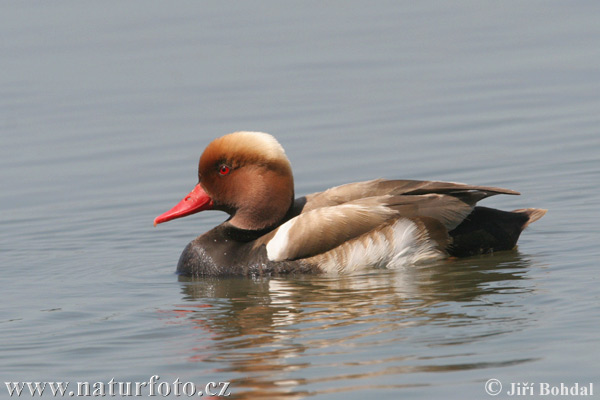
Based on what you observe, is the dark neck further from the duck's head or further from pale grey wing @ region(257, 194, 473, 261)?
pale grey wing @ region(257, 194, 473, 261)

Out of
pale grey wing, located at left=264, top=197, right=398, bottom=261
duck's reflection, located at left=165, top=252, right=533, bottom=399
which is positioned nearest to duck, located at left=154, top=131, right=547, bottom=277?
pale grey wing, located at left=264, top=197, right=398, bottom=261

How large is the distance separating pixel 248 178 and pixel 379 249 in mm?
1185

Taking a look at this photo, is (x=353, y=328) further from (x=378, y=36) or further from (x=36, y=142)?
(x=378, y=36)

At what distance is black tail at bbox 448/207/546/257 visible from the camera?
29.6 ft

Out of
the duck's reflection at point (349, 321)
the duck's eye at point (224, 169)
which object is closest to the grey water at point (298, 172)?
the duck's reflection at point (349, 321)

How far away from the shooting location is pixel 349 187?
30.6ft

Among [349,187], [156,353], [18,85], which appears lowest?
[156,353]

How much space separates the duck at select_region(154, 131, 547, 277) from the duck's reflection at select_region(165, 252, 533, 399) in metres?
0.13

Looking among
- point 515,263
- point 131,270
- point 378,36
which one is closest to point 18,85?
point 378,36

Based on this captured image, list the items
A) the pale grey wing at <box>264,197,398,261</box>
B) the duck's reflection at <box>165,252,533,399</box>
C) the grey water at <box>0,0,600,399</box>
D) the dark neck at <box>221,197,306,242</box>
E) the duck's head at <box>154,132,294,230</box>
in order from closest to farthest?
the duck's reflection at <box>165,252,533,399</box>
the grey water at <box>0,0,600,399</box>
the pale grey wing at <box>264,197,398,261</box>
the duck's head at <box>154,132,294,230</box>
the dark neck at <box>221,197,306,242</box>

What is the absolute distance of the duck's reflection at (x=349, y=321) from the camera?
636 centimetres

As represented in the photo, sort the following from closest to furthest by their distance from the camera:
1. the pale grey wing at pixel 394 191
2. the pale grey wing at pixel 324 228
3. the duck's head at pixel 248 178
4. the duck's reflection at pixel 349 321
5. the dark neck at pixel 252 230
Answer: the duck's reflection at pixel 349 321, the pale grey wing at pixel 324 228, the pale grey wing at pixel 394 191, the duck's head at pixel 248 178, the dark neck at pixel 252 230

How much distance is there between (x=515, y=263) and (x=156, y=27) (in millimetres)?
9559

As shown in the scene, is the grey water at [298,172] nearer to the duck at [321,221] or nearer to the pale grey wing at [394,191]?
the duck at [321,221]
